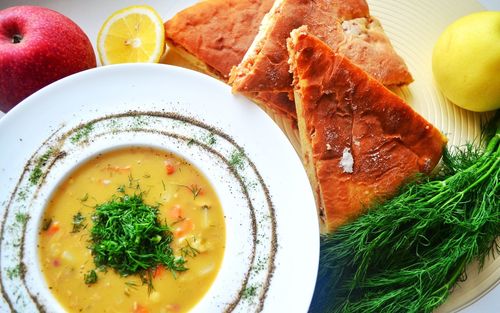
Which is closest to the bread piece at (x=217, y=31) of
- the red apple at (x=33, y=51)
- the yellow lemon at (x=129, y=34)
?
the yellow lemon at (x=129, y=34)

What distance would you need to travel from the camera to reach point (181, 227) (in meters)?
2.78

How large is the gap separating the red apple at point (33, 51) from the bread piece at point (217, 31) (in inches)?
23.1

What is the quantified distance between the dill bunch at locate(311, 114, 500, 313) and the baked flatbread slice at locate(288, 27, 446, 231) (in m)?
0.10

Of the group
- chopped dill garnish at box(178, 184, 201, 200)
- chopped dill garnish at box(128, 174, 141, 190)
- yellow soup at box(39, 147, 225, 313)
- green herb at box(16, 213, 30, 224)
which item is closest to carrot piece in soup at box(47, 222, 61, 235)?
yellow soup at box(39, 147, 225, 313)

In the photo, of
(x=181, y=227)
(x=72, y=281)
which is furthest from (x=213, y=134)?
(x=72, y=281)

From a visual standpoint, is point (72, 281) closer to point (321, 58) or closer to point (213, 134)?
point (213, 134)

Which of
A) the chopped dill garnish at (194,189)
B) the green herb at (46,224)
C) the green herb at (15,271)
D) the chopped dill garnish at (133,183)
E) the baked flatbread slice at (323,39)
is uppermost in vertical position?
the baked flatbread slice at (323,39)

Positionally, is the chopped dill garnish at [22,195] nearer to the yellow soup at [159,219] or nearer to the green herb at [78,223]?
the yellow soup at [159,219]

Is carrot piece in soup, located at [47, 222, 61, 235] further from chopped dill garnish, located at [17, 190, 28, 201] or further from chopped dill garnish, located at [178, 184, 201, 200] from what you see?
chopped dill garnish, located at [178, 184, 201, 200]

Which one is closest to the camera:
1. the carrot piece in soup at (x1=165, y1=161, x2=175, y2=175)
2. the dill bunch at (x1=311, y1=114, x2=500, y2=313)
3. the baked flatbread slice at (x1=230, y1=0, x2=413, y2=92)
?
the carrot piece in soup at (x1=165, y1=161, x2=175, y2=175)

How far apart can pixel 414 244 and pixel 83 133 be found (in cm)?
184

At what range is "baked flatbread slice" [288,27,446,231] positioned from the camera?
3039 mm

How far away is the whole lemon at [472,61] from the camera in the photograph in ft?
10.5

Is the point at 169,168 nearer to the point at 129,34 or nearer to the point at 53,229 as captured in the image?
the point at 53,229
